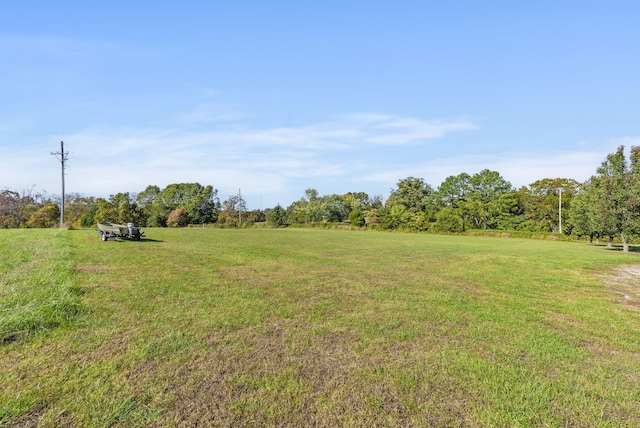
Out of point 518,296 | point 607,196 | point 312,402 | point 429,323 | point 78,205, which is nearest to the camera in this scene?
point 312,402

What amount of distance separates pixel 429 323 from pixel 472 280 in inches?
189

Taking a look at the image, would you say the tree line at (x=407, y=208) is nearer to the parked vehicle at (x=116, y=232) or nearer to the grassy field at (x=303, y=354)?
the grassy field at (x=303, y=354)

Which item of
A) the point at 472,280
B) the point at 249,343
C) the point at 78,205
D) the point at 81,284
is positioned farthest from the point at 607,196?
the point at 78,205

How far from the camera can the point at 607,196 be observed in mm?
23312

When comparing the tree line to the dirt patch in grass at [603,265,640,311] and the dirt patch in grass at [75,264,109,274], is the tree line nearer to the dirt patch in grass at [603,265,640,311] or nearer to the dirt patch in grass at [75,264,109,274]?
the dirt patch in grass at [603,265,640,311]

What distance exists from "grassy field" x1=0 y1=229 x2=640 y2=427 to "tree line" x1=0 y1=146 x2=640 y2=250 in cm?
2605

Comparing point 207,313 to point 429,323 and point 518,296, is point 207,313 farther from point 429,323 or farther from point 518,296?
point 518,296

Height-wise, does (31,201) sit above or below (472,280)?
above

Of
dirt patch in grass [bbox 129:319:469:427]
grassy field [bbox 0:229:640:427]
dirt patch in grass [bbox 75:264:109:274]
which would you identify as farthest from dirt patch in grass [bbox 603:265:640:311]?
dirt patch in grass [bbox 75:264:109:274]

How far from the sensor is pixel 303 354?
358 centimetres

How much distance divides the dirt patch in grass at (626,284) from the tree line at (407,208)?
15.5 metres

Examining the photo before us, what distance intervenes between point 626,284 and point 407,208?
179ft

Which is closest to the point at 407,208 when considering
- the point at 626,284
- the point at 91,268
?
the point at 626,284

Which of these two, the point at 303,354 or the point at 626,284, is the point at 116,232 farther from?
the point at 626,284
